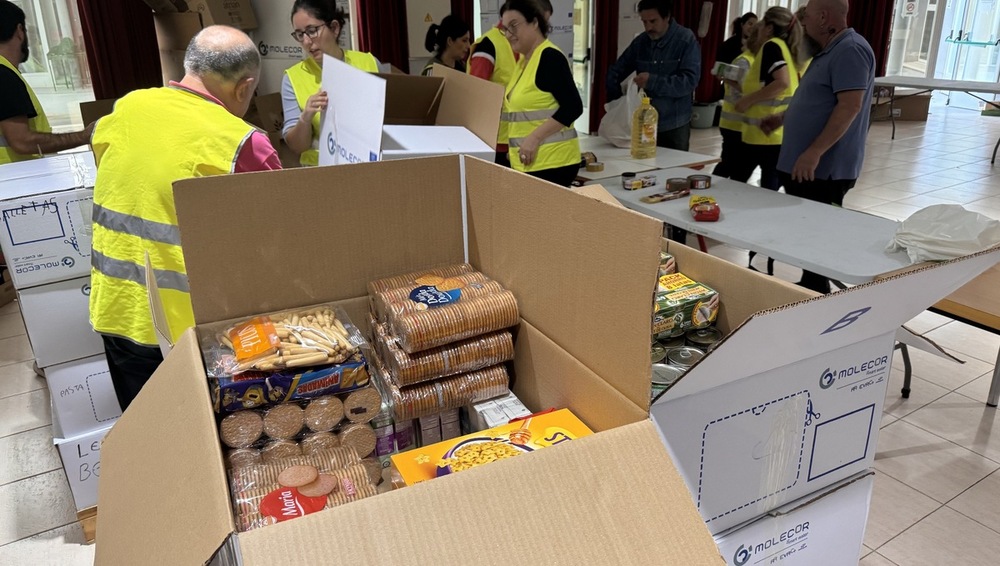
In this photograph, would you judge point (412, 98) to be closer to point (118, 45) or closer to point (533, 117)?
point (533, 117)

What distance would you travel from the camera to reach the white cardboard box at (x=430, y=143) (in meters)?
1.65

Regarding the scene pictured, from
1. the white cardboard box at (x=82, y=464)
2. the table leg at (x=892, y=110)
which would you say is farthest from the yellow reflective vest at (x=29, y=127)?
the table leg at (x=892, y=110)

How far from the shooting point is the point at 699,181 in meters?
3.23

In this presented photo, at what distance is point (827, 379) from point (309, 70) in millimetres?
2243

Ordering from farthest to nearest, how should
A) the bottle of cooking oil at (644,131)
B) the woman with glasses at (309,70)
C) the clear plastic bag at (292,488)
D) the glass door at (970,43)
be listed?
the glass door at (970,43) < the bottle of cooking oil at (644,131) < the woman with glasses at (309,70) < the clear plastic bag at (292,488)

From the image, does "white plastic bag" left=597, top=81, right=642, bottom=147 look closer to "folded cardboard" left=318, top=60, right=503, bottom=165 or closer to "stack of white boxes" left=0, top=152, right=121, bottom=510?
"folded cardboard" left=318, top=60, right=503, bottom=165

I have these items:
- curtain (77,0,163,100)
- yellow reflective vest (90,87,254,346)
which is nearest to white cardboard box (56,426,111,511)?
yellow reflective vest (90,87,254,346)

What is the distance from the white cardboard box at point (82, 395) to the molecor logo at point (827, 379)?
2.14 metres

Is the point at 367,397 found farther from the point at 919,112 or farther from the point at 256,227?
the point at 919,112

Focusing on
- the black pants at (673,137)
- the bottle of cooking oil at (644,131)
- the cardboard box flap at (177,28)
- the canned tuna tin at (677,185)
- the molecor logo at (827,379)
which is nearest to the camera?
the molecor logo at (827,379)

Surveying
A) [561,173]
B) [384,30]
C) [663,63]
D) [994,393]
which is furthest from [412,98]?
[384,30]

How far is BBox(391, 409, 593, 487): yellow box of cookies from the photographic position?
3.30 ft

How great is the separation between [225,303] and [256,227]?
0.56 feet

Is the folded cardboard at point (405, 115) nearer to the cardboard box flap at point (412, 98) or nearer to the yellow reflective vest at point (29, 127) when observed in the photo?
the cardboard box flap at point (412, 98)
